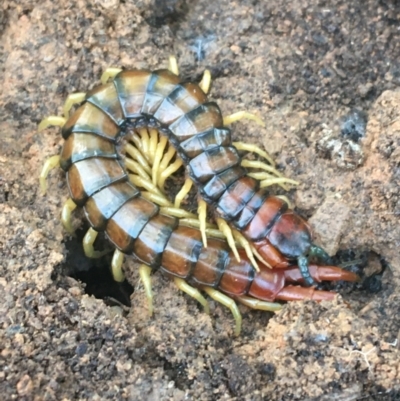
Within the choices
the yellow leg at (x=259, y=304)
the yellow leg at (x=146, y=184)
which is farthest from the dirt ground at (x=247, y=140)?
the yellow leg at (x=146, y=184)

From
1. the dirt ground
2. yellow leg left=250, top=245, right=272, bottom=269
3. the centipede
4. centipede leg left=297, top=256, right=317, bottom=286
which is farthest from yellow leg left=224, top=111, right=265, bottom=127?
Result: centipede leg left=297, top=256, right=317, bottom=286

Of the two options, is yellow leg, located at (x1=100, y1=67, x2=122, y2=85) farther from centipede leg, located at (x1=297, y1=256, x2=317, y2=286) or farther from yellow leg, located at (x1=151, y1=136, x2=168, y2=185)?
centipede leg, located at (x1=297, y1=256, x2=317, y2=286)

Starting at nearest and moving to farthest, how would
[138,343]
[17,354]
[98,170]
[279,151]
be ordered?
[17,354] < [138,343] < [98,170] < [279,151]

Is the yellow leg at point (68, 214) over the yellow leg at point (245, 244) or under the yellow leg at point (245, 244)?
over

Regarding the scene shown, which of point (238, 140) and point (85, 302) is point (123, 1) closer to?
point (238, 140)

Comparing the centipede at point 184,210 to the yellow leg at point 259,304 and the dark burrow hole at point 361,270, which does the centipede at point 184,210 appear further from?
the dark burrow hole at point 361,270

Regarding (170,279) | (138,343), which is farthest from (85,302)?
(170,279)
